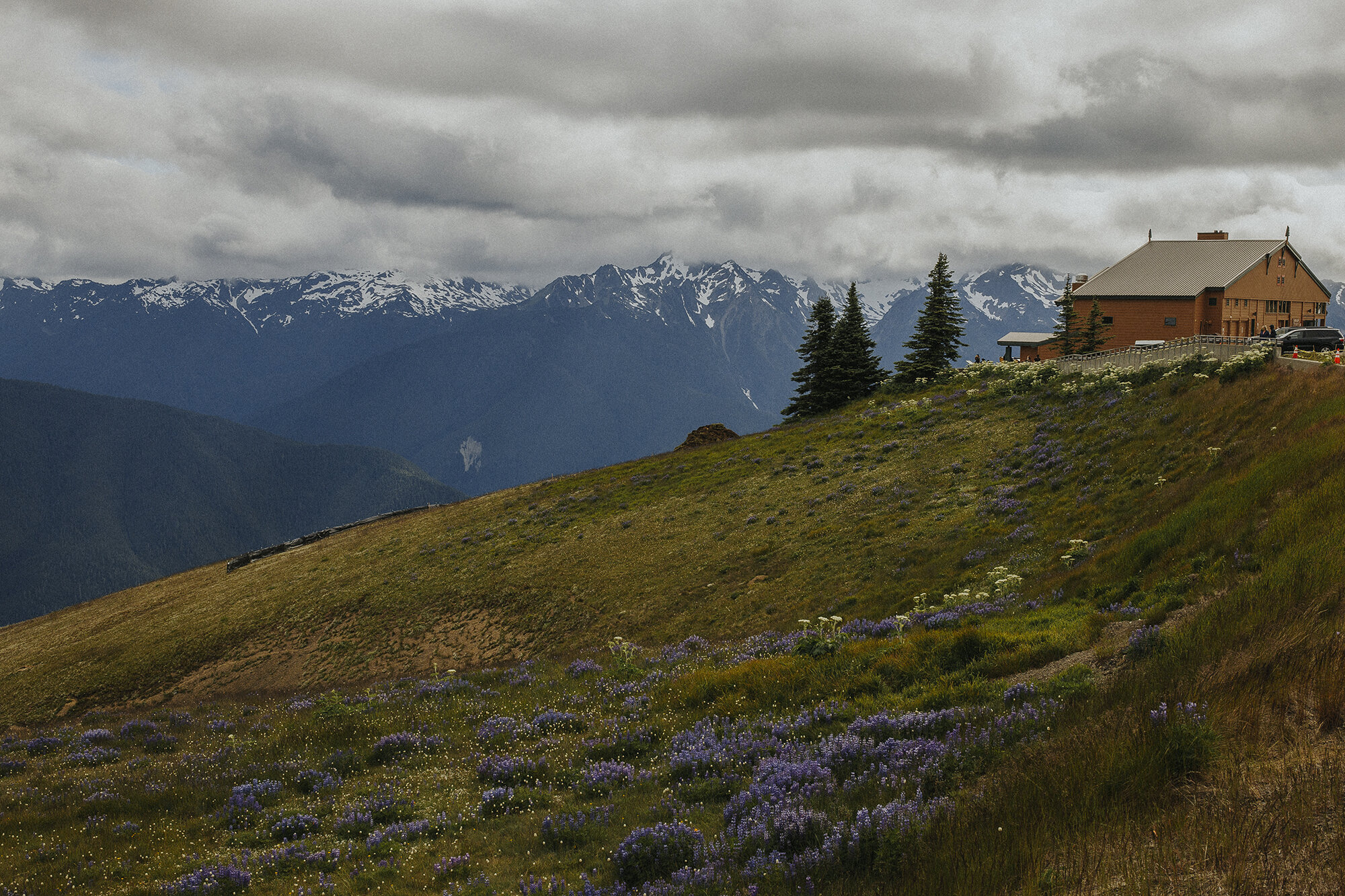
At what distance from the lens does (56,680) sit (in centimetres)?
3459

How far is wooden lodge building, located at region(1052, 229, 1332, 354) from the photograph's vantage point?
2788 inches

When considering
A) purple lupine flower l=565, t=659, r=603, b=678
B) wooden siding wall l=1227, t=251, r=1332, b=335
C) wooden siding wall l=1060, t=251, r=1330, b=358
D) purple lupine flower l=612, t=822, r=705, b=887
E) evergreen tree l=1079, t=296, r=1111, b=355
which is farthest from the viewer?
wooden siding wall l=1227, t=251, r=1332, b=335

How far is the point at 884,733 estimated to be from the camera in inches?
326

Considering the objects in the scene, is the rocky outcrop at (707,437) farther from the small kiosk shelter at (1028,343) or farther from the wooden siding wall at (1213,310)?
the wooden siding wall at (1213,310)

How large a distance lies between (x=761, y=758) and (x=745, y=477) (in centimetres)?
3678

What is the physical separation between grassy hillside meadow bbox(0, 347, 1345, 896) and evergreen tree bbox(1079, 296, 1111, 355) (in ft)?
135

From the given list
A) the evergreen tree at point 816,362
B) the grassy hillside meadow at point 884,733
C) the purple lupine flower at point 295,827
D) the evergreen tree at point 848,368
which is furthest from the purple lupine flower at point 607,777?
the evergreen tree at point 848,368

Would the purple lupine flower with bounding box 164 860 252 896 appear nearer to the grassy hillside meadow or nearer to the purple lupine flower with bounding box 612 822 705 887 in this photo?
the grassy hillside meadow

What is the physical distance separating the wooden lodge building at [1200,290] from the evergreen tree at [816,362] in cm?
2854

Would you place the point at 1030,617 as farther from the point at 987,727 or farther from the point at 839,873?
the point at 839,873

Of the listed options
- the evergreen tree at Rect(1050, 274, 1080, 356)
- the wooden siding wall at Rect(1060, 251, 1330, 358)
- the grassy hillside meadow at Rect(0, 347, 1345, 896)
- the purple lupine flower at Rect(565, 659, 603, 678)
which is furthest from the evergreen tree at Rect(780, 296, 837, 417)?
the purple lupine flower at Rect(565, 659, 603, 678)

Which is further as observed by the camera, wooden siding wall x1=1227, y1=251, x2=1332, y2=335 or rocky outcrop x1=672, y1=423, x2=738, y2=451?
wooden siding wall x1=1227, y1=251, x2=1332, y2=335

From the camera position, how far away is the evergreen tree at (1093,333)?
6575cm

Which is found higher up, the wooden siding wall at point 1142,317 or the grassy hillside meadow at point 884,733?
the wooden siding wall at point 1142,317
